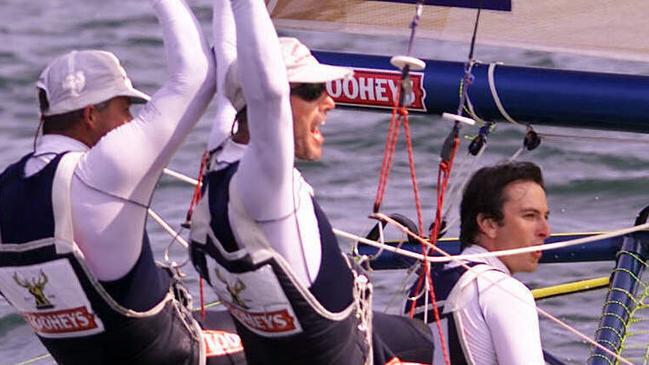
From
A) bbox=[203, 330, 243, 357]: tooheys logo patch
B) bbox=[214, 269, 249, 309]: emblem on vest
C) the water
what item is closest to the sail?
the water

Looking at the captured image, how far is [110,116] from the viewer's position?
9.81 ft

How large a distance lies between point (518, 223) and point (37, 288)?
2.75 feet

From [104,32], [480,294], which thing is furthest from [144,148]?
[104,32]

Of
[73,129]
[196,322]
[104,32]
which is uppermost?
[73,129]

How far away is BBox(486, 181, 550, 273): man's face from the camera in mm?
3188

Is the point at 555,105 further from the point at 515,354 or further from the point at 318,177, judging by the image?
the point at 318,177

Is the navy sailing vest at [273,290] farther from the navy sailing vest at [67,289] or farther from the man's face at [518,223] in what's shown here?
the man's face at [518,223]

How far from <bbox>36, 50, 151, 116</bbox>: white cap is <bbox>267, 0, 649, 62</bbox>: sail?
120cm

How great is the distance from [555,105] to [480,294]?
0.98 metres

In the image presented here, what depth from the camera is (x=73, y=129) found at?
2.98m

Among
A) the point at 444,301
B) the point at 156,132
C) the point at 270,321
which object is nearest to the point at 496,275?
the point at 444,301

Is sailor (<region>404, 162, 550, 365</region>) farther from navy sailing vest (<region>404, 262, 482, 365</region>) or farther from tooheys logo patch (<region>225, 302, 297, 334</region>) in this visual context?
tooheys logo patch (<region>225, 302, 297, 334</region>)

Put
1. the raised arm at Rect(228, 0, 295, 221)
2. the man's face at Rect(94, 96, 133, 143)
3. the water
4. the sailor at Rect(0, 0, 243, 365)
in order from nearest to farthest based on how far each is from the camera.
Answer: the raised arm at Rect(228, 0, 295, 221) < the sailor at Rect(0, 0, 243, 365) < the man's face at Rect(94, 96, 133, 143) < the water

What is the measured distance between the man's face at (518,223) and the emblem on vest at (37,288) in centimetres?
78
